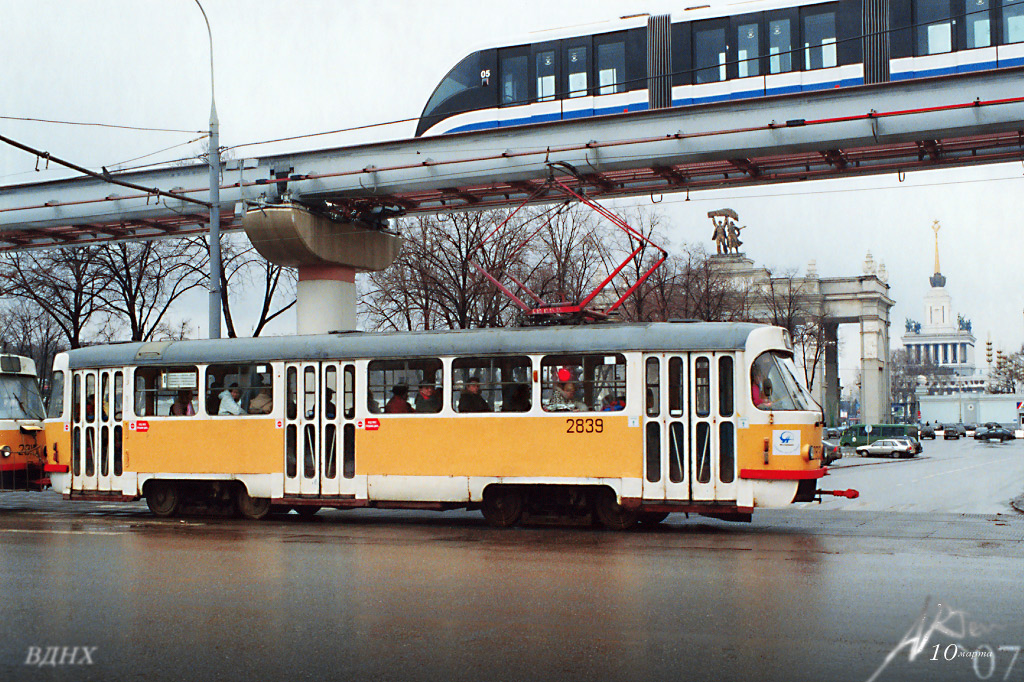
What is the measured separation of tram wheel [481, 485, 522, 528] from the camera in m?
15.4

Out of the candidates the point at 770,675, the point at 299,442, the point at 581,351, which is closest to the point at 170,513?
the point at 299,442

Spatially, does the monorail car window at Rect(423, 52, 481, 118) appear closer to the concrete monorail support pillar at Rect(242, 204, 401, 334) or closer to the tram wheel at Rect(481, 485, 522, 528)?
the concrete monorail support pillar at Rect(242, 204, 401, 334)

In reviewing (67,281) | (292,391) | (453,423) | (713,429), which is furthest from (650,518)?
(67,281)

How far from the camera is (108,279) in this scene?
135 feet

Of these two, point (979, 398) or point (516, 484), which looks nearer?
point (516, 484)

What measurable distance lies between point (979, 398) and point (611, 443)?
123359mm

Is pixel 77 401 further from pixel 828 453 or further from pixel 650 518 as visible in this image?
pixel 828 453

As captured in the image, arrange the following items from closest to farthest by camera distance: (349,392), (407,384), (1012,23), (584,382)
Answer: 1. (584,382)
2. (407,384)
3. (349,392)
4. (1012,23)

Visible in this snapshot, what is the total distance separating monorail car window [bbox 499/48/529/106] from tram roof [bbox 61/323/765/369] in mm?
11636

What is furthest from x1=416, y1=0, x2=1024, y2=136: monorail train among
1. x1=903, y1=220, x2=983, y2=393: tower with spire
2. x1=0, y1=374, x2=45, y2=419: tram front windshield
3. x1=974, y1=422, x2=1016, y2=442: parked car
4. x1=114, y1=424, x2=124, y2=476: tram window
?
x1=903, y1=220, x2=983, y2=393: tower with spire

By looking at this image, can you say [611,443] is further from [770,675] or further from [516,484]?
[770,675]

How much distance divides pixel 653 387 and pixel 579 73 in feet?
43.8

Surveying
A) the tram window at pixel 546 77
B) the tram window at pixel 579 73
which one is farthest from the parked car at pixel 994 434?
the tram window at pixel 546 77

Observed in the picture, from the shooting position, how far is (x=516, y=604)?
28.5ft
